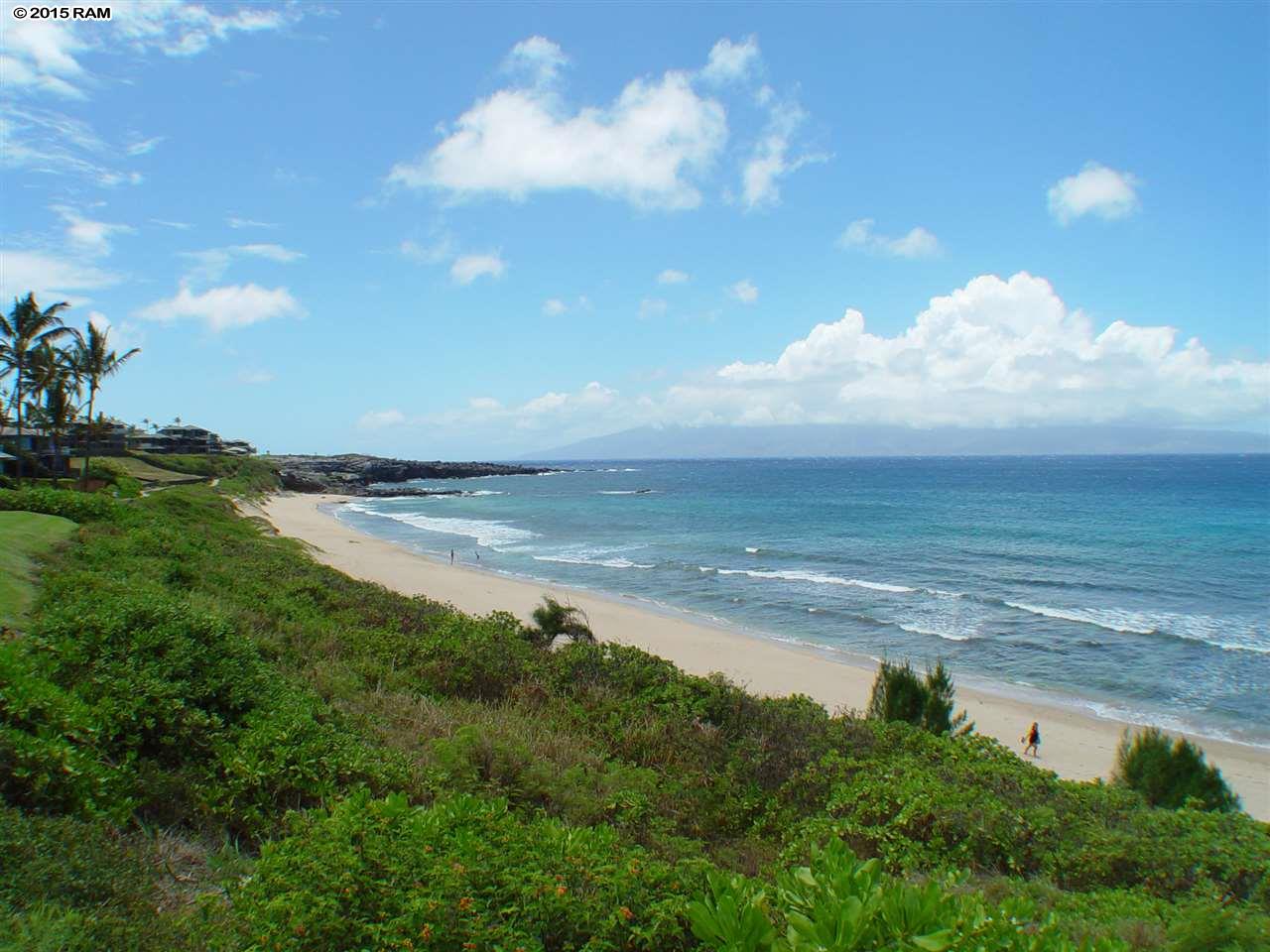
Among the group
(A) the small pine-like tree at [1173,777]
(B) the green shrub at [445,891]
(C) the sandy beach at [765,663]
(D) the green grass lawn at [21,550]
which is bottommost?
(C) the sandy beach at [765,663]

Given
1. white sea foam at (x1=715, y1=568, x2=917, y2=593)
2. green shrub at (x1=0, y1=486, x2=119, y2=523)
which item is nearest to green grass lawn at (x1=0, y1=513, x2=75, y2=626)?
green shrub at (x1=0, y1=486, x2=119, y2=523)

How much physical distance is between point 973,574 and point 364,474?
99403mm

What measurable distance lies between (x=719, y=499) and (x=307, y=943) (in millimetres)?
80771

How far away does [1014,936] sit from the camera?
2.54 metres

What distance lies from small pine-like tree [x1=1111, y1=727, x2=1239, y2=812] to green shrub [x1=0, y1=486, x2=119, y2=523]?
19649mm

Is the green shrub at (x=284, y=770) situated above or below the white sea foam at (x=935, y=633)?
above

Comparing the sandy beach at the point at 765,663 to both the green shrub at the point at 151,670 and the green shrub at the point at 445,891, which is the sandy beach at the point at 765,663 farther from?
the green shrub at the point at 445,891

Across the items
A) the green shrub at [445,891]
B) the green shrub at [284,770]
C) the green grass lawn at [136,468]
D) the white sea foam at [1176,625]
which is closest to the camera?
the green shrub at [445,891]

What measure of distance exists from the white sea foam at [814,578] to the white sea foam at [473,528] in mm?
15424

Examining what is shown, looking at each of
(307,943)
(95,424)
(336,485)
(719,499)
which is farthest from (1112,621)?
(336,485)

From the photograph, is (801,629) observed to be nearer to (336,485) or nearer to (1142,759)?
(1142,759)

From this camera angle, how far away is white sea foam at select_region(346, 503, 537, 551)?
48075 millimetres

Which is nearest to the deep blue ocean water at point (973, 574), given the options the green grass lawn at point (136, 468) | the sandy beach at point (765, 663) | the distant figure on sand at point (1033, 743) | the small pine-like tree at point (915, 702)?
the sandy beach at point (765, 663)

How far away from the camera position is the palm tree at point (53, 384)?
3070 centimetres
